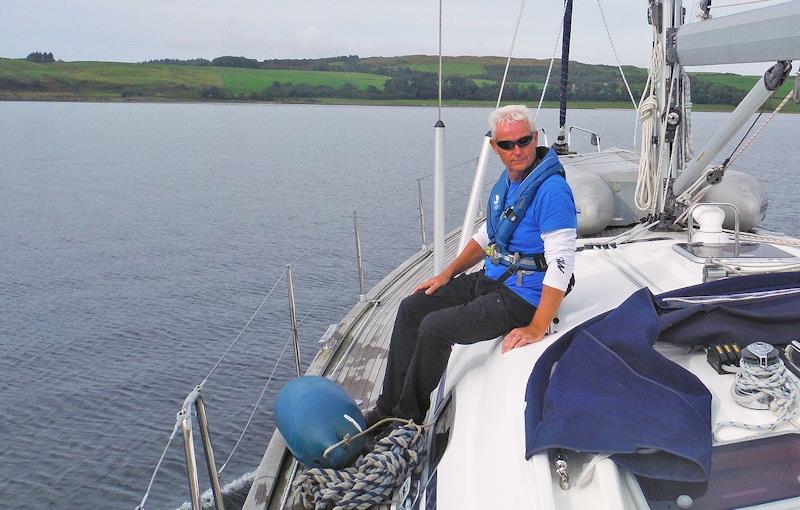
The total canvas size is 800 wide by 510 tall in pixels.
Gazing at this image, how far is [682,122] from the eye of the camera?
558cm

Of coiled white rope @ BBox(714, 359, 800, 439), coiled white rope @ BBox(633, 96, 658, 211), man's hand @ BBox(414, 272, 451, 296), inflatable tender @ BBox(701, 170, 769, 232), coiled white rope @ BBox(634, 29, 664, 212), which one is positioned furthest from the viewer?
inflatable tender @ BBox(701, 170, 769, 232)

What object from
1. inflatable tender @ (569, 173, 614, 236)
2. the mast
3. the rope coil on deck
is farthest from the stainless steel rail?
the mast

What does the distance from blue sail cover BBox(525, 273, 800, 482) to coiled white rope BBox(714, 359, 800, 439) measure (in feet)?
0.49

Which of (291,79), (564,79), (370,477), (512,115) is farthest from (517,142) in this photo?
(291,79)

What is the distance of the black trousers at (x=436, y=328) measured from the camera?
11.0 feet

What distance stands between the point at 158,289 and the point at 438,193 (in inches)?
378

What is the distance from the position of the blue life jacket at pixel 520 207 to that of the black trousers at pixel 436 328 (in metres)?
0.17

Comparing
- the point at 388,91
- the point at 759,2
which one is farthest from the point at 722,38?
the point at 388,91

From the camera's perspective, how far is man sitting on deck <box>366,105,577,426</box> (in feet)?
10.6

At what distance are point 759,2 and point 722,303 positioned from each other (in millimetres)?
2273

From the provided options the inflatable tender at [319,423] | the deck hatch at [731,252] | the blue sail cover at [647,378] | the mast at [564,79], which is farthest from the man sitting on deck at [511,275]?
the mast at [564,79]

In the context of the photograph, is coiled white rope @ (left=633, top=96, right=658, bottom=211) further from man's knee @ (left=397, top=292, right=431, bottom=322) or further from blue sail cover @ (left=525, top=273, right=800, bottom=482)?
man's knee @ (left=397, top=292, right=431, bottom=322)

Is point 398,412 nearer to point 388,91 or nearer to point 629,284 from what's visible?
point 629,284

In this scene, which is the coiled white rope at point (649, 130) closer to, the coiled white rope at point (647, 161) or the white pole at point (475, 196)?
the coiled white rope at point (647, 161)
